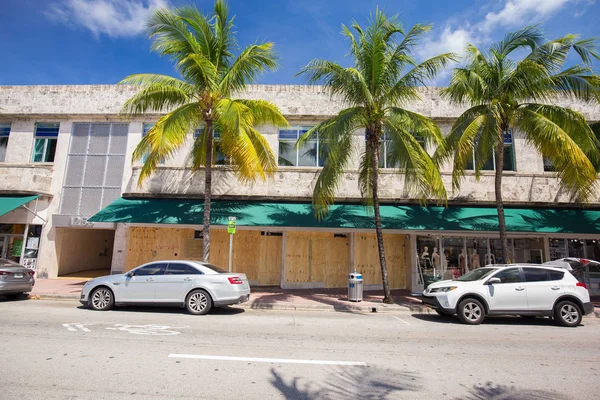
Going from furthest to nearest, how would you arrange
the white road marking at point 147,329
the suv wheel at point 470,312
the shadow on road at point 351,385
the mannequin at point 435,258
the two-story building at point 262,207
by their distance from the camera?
1. the mannequin at point 435,258
2. the two-story building at point 262,207
3. the suv wheel at point 470,312
4. the white road marking at point 147,329
5. the shadow on road at point 351,385

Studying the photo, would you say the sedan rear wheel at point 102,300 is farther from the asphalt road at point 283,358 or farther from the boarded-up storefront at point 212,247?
the boarded-up storefront at point 212,247

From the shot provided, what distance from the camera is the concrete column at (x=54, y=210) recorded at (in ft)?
54.1

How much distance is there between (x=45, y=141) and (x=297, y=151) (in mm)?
13132

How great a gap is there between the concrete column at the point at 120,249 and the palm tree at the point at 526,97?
1460 cm

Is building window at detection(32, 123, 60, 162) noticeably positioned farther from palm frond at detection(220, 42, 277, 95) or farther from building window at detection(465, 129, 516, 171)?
building window at detection(465, 129, 516, 171)

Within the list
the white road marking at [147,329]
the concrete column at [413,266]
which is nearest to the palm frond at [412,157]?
the concrete column at [413,266]

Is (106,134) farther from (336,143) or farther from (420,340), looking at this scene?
(420,340)

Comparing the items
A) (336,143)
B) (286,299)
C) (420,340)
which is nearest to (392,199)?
(336,143)

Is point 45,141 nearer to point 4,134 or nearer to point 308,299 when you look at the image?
point 4,134

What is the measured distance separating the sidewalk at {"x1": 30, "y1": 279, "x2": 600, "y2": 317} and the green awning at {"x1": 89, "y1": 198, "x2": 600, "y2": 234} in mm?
2730

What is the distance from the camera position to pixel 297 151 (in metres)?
16.8

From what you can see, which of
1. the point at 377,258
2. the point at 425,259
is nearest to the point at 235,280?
the point at 377,258

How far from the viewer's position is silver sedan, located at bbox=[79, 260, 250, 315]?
947 cm

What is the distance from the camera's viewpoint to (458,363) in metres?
5.61
